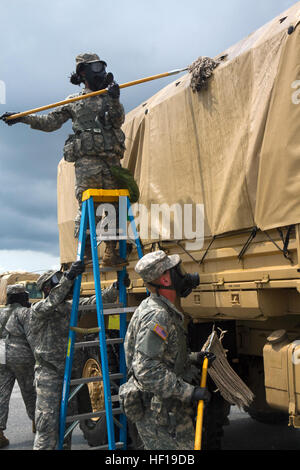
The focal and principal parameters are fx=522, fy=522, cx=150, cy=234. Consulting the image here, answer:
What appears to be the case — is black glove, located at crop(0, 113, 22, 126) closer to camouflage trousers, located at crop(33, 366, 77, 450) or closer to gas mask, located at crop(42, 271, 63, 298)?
gas mask, located at crop(42, 271, 63, 298)

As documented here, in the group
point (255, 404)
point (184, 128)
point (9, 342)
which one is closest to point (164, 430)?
point (255, 404)

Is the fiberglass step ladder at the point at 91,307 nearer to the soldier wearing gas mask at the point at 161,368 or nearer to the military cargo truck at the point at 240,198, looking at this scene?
the military cargo truck at the point at 240,198

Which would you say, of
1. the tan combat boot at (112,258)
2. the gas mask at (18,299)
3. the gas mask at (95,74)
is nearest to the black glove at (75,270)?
the tan combat boot at (112,258)

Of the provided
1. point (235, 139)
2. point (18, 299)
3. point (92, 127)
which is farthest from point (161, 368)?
point (18, 299)

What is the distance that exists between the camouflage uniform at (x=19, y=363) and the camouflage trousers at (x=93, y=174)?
7.08 ft

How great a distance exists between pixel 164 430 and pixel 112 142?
2.61m

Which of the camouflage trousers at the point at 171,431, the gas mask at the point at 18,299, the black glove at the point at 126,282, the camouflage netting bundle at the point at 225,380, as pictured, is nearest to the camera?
the camouflage trousers at the point at 171,431

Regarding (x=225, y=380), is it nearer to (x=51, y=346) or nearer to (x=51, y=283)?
(x=51, y=346)

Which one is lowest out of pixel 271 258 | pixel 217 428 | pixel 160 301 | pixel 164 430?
pixel 217 428

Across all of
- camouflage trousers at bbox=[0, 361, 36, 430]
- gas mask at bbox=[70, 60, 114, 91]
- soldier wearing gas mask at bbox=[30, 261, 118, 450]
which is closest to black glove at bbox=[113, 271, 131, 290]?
soldier wearing gas mask at bbox=[30, 261, 118, 450]

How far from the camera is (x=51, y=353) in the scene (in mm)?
4922

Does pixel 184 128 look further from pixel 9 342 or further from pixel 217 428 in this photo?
pixel 9 342

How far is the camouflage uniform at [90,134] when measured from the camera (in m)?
4.75

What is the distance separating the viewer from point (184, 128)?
184 inches
